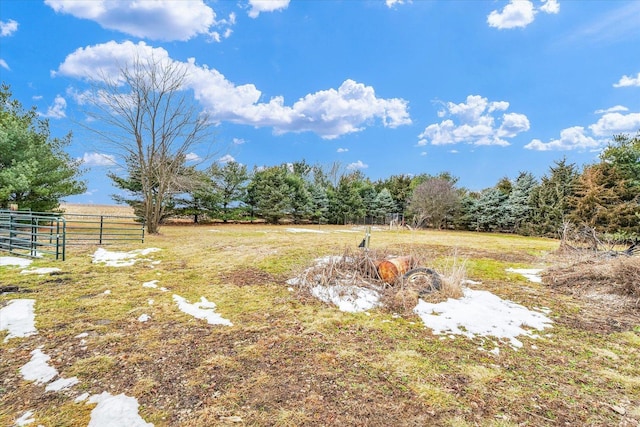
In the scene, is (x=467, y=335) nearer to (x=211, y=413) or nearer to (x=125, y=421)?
(x=211, y=413)

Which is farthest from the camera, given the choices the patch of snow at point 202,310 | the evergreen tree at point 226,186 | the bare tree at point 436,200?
the bare tree at point 436,200

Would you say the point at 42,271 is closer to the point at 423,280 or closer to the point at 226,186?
the point at 423,280

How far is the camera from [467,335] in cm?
339

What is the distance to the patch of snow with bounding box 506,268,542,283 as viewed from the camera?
6.13 m

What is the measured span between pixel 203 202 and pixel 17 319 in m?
17.8

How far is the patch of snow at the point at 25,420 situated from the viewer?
6.40 ft

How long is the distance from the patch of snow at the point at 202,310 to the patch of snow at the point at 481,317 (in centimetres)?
254

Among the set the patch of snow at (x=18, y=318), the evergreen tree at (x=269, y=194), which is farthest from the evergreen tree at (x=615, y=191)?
the patch of snow at (x=18, y=318)

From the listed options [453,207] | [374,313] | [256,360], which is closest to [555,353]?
[374,313]

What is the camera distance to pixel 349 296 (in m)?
4.49

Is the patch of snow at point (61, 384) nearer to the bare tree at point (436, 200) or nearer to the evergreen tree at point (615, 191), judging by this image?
the evergreen tree at point (615, 191)

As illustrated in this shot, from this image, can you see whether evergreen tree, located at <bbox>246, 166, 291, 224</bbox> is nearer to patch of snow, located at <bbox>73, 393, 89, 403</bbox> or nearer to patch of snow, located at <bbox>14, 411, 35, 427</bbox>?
patch of snow, located at <bbox>73, 393, 89, 403</bbox>

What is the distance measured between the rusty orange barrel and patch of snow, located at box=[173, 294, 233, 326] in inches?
98.7

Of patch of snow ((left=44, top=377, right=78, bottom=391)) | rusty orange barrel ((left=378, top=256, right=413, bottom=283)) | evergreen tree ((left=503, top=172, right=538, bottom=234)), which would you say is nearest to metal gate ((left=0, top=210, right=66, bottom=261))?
patch of snow ((left=44, top=377, right=78, bottom=391))
